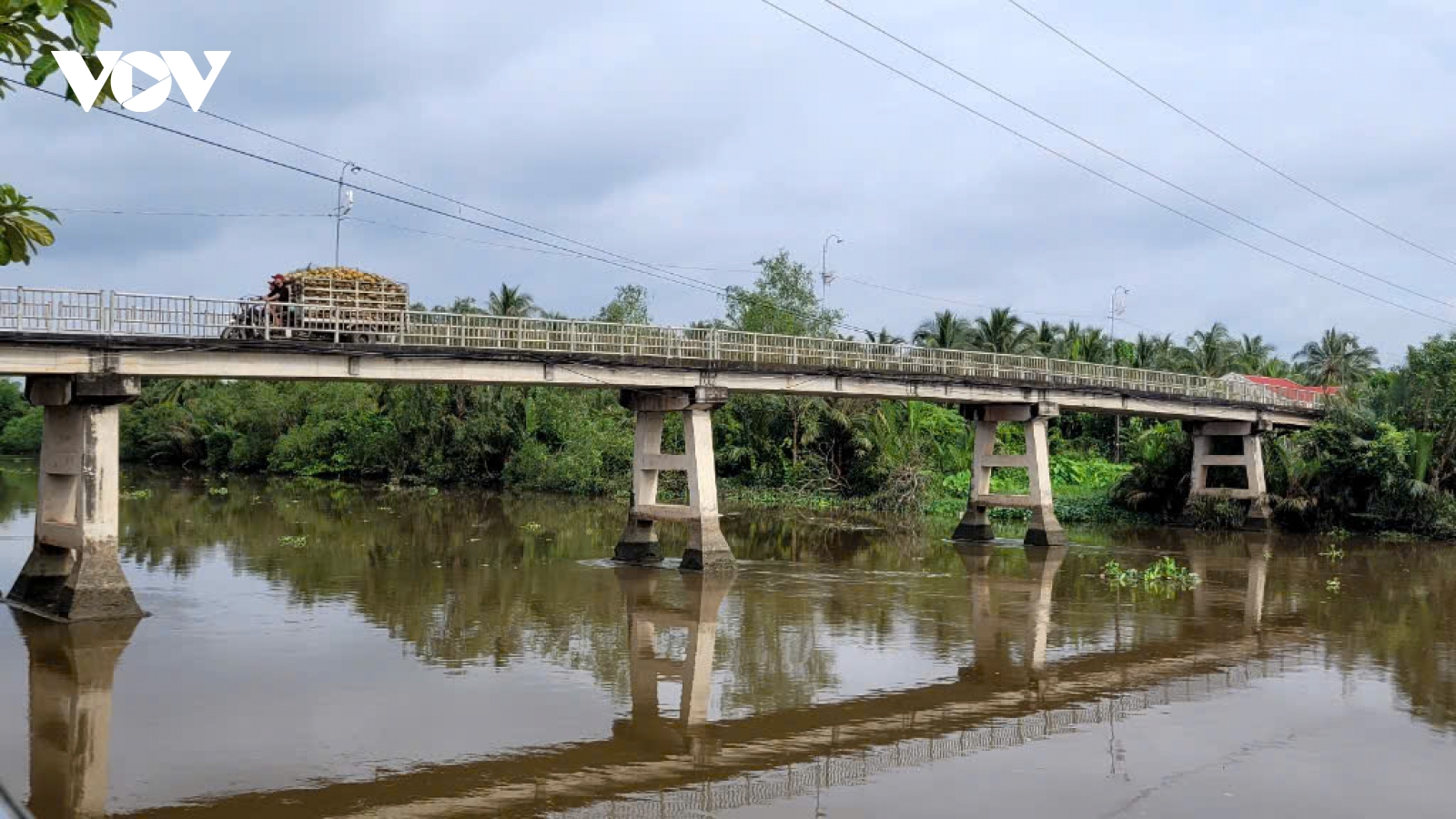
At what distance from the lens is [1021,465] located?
131 feet

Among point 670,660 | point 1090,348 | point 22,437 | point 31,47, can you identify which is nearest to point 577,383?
point 670,660

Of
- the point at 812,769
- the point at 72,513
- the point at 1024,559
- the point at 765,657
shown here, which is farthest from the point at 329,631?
the point at 1024,559

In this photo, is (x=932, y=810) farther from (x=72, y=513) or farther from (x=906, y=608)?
(x=72, y=513)

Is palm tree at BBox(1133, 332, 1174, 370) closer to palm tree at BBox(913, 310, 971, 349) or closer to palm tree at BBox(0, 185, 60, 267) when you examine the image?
palm tree at BBox(913, 310, 971, 349)

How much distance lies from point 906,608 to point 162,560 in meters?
18.4

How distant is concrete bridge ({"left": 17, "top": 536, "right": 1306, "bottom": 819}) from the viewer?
1204 centimetres

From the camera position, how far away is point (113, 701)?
15906mm

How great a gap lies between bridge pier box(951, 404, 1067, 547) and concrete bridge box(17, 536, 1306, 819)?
14727mm

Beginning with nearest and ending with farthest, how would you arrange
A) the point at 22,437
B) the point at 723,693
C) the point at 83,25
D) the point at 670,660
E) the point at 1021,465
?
the point at 83,25 → the point at 723,693 → the point at 670,660 → the point at 1021,465 → the point at 22,437

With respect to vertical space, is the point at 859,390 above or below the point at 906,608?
above

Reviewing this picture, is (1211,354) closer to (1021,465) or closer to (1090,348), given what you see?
(1090,348)

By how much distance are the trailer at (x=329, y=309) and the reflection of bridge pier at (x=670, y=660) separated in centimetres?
755

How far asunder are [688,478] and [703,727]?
15.9 metres

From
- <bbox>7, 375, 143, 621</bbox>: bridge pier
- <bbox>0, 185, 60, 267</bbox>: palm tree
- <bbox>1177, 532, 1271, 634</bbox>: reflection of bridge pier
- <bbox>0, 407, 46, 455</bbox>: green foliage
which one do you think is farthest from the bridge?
<bbox>0, 407, 46, 455</bbox>: green foliage
